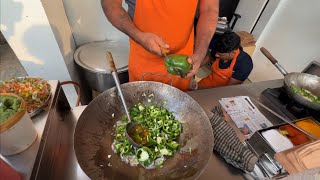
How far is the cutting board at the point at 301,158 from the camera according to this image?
1.76ft

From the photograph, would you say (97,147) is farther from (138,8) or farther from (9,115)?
(138,8)

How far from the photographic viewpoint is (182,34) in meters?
1.11

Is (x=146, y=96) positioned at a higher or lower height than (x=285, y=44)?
higher

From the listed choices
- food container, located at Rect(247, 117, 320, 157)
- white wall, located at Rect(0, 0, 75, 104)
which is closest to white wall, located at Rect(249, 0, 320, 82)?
food container, located at Rect(247, 117, 320, 157)

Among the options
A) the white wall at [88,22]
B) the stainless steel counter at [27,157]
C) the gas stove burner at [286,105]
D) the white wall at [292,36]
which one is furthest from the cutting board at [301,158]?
the white wall at [292,36]

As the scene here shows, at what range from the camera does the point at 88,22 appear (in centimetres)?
174

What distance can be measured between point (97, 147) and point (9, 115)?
301 millimetres

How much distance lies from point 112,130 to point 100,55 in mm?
1054

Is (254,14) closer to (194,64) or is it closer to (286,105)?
(286,105)

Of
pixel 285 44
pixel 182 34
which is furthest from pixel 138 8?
pixel 285 44

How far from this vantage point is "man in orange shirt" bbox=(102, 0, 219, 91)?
0.98m

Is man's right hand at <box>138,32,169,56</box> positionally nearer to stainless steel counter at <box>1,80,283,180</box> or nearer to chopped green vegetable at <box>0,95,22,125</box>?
stainless steel counter at <box>1,80,283,180</box>

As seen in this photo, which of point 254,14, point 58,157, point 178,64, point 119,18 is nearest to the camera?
point 58,157

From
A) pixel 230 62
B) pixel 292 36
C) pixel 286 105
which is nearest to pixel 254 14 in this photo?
pixel 292 36
